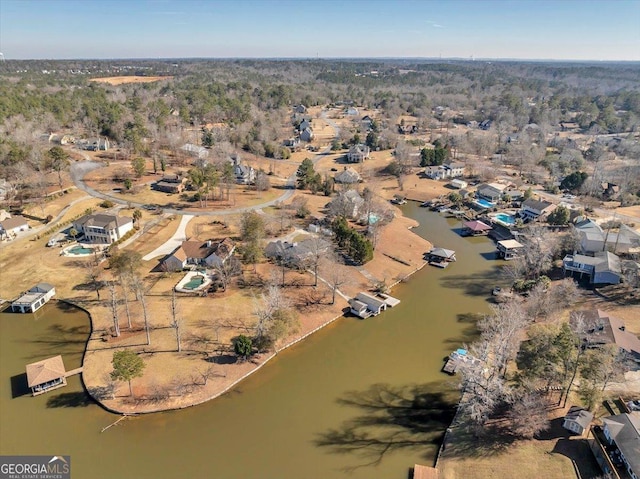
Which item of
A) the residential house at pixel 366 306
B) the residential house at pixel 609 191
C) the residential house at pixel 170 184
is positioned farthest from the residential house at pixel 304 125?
the residential house at pixel 366 306

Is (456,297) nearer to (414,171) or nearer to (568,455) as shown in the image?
(568,455)

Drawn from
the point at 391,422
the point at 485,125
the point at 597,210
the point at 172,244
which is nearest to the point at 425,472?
the point at 391,422

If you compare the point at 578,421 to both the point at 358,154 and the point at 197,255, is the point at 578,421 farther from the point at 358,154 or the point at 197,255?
the point at 358,154

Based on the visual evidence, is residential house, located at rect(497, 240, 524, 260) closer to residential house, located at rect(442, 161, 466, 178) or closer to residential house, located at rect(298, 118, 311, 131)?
residential house, located at rect(442, 161, 466, 178)

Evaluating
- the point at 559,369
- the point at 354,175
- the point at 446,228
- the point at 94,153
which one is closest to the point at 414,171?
the point at 354,175

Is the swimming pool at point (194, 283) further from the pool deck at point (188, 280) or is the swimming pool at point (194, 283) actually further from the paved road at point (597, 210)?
the paved road at point (597, 210)

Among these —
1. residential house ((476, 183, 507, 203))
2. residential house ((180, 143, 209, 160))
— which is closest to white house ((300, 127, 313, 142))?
residential house ((180, 143, 209, 160))
